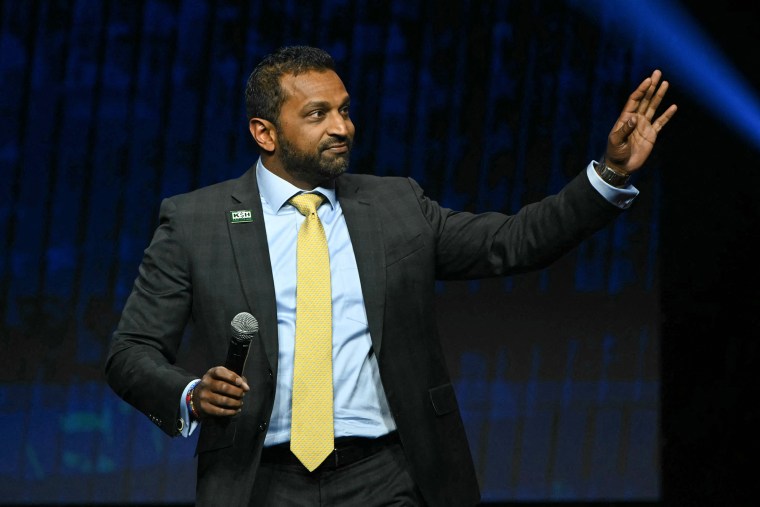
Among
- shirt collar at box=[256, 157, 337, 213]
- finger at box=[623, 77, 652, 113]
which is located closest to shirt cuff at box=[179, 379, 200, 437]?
shirt collar at box=[256, 157, 337, 213]

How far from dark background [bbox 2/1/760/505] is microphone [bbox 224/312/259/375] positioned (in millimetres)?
2503

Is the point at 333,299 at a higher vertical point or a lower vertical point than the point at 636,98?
lower

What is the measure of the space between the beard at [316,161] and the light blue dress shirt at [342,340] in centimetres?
11

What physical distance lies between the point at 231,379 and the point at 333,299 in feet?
1.35

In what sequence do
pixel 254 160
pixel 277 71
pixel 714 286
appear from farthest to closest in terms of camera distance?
pixel 254 160 → pixel 714 286 → pixel 277 71

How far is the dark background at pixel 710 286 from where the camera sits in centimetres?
397

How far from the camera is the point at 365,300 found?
2.10 meters

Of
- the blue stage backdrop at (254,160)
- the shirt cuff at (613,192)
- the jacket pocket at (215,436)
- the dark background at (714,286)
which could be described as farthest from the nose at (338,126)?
the dark background at (714,286)

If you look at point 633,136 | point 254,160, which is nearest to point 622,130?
point 633,136

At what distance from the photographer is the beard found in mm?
2209

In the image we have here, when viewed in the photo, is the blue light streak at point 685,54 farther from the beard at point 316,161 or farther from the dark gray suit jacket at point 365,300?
the beard at point 316,161

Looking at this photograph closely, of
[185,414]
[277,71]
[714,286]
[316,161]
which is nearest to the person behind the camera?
[185,414]

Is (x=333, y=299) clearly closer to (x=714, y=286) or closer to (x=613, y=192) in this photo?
(x=613, y=192)

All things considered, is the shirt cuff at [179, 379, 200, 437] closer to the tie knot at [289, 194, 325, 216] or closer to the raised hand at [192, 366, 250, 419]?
the raised hand at [192, 366, 250, 419]
